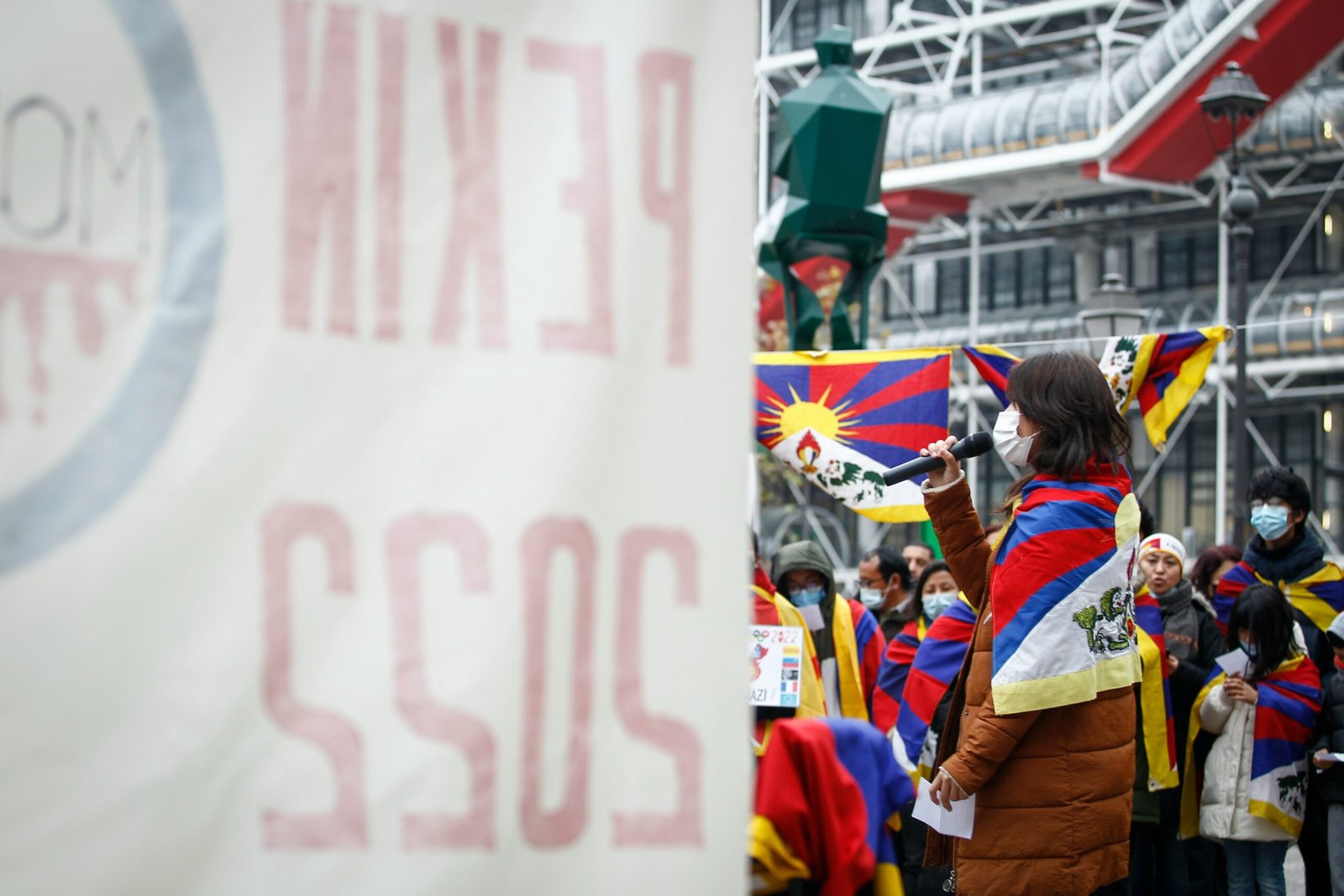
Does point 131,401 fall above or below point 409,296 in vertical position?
below

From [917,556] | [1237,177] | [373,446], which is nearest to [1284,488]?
[917,556]

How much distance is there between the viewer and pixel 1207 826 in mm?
6301

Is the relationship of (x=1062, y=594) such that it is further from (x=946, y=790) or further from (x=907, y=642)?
(x=907, y=642)

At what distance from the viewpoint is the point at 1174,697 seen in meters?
6.46

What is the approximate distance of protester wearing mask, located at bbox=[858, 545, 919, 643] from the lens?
7430 mm

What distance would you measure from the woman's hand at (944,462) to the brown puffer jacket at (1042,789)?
238 millimetres

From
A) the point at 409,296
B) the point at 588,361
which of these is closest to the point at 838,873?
the point at 588,361

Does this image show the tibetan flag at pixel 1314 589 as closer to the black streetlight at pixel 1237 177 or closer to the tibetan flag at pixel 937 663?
the tibetan flag at pixel 937 663

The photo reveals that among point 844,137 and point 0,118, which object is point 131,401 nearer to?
point 0,118

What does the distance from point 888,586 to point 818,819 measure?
199 inches

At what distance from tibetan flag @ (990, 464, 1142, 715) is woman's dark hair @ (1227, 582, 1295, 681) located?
248 cm

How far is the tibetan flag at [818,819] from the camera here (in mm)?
2688

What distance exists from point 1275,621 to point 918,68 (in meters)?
27.0

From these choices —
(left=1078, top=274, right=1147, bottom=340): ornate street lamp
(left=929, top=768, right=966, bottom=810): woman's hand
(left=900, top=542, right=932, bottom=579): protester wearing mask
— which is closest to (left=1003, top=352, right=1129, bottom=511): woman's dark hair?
(left=929, top=768, right=966, bottom=810): woman's hand
